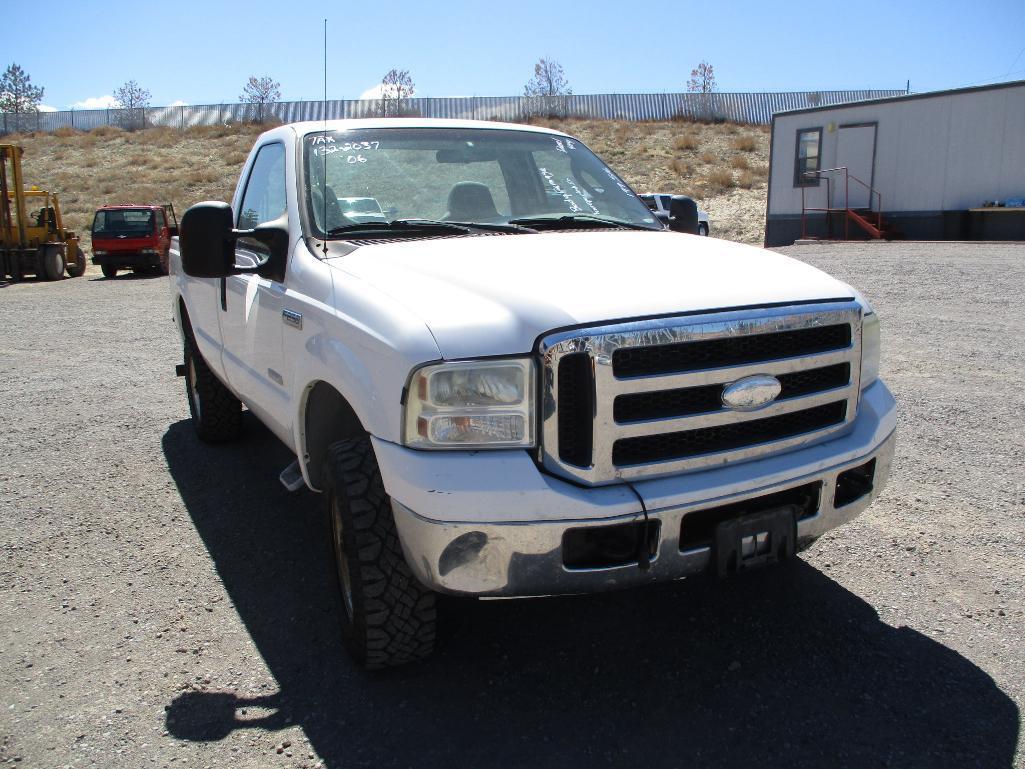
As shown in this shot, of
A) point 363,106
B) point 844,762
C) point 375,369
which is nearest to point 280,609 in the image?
point 375,369

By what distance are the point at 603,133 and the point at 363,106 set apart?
507 inches

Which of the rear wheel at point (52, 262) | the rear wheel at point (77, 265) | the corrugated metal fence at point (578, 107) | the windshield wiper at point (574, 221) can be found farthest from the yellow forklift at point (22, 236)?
the corrugated metal fence at point (578, 107)

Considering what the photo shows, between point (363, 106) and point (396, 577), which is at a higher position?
point (363, 106)

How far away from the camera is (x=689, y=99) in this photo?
157 ft

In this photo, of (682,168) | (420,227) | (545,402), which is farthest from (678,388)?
(682,168)

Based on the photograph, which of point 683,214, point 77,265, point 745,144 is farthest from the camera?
point 745,144

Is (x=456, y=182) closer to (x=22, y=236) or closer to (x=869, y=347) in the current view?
(x=869, y=347)

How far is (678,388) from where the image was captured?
2.67 metres

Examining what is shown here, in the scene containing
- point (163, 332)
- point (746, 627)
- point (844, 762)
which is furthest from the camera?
point (163, 332)

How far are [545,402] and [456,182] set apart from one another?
1.77m

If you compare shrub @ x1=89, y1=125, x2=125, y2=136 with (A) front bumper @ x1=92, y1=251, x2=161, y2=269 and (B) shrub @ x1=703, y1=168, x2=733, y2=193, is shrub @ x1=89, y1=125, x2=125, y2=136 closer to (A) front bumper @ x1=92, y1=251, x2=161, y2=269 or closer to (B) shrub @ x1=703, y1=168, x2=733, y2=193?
(A) front bumper @ x1=92, y1=251, x2=161, y2=269

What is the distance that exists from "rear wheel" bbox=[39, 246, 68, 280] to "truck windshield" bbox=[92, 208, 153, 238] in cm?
112

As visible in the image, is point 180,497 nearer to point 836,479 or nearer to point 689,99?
point 836,479

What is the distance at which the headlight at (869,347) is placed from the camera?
10.5ft
